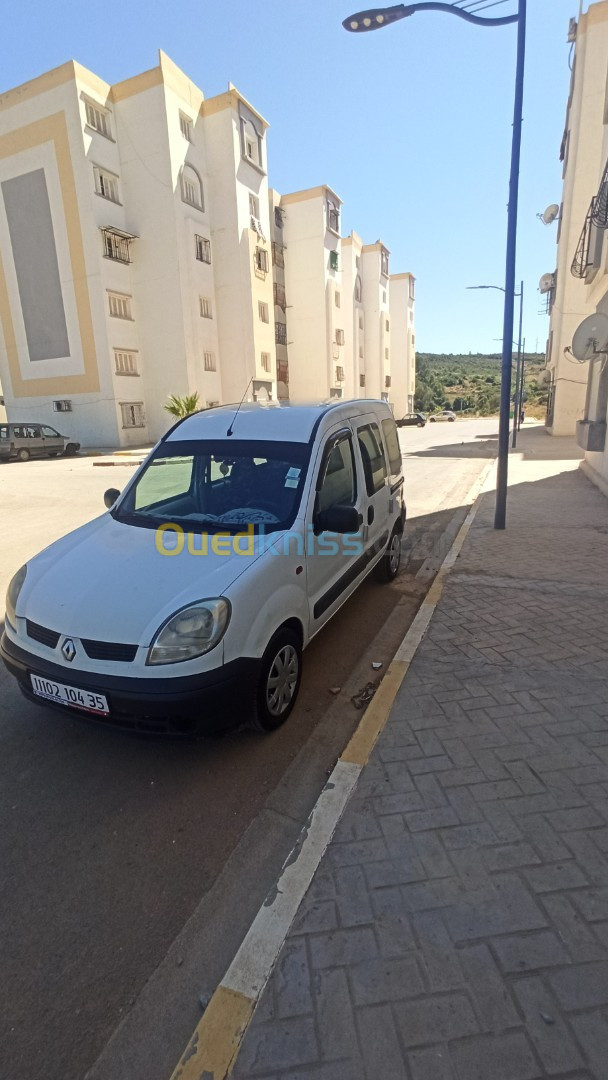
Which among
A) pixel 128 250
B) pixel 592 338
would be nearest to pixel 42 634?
pixel 592 338

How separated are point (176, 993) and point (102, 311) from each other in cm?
2999

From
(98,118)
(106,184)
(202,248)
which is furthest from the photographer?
(202,248)

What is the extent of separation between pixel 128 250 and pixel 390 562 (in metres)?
29.6

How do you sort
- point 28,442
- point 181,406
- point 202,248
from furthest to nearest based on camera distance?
point 202,248 → point 181,406 → point 28,442

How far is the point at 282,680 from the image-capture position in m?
3.20

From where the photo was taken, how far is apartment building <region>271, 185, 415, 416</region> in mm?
40312

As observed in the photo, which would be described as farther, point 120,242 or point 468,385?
point 468,385

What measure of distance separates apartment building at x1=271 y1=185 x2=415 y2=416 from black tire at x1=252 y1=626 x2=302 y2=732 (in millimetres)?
32431

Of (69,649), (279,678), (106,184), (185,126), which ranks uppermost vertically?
(185,126)

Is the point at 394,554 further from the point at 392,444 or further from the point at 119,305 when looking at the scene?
the point at 119,305

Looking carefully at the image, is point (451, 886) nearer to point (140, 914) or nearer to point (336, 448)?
point (140, 914)

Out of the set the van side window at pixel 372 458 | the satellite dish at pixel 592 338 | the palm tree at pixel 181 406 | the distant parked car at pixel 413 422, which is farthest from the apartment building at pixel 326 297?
the van side window at pixel 372 458

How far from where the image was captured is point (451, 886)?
211 centimetres

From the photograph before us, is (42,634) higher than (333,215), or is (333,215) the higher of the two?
(333,215)
